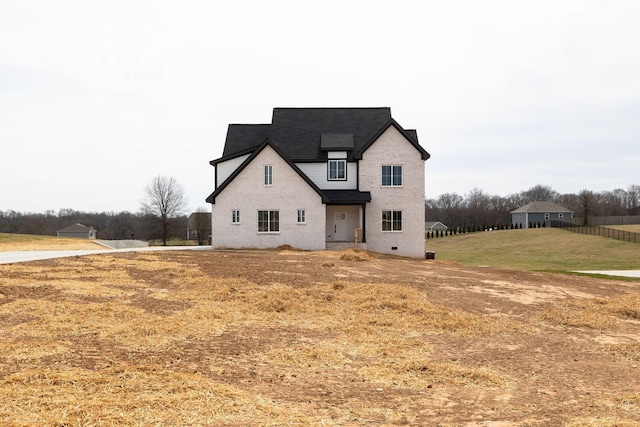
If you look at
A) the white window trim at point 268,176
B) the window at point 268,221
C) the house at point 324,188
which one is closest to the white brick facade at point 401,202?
the house at point 324,188

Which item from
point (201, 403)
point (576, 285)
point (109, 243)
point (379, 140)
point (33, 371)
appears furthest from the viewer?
point (109, 243)

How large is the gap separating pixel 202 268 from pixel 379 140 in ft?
60.1

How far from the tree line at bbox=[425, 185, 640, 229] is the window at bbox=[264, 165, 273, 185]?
332ft

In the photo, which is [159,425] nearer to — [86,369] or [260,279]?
[86,369]

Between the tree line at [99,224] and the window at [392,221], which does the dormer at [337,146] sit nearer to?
the window at [392,221]

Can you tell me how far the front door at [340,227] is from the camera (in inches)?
1374

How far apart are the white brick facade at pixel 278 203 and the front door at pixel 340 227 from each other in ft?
9.36

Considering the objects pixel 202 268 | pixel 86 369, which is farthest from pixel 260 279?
pixel 86 369

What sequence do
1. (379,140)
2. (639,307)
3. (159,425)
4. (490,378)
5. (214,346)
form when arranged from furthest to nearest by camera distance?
(379,140) < (639,307) < (214,346) < (490,378) < (159,425)

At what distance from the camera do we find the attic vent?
34.6 m

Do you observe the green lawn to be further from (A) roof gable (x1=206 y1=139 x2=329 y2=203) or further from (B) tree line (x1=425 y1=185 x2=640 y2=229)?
(B) tree line (x1=425 y1=185 x2=640 y2=229)

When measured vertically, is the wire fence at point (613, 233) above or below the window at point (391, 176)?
below

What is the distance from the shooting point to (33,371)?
7.03m

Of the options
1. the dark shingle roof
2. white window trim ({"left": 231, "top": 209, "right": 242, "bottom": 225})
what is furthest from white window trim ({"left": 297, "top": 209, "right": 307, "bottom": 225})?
the dark shingle roof
